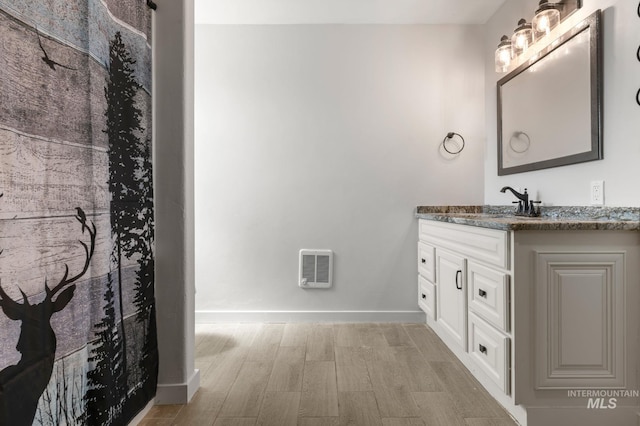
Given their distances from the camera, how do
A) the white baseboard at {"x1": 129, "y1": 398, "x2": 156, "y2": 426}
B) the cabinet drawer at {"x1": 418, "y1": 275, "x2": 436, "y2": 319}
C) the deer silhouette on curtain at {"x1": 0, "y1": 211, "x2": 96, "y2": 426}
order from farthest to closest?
the cabinet drawer at {"x1": 418, "y1": 275, "x2": 436, "y2": 319}
the white baseboard at {"x1": 129, "y1": 398, "x2": 156, "y2": 426}
the deer silhouette on curtain at {"x1": 0, "y1": 211, "x2": 96, "y2": 426}

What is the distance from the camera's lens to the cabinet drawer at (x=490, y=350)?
1471mm

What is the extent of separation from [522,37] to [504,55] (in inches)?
7.0

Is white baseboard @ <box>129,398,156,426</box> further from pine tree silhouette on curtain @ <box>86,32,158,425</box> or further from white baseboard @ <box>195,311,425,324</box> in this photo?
white baseboard @ <box>195,311,425,324</box>

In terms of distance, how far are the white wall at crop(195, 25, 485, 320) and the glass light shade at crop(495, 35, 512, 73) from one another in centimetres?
42

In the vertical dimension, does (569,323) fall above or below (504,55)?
below

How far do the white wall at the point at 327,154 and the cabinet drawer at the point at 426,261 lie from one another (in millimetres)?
126

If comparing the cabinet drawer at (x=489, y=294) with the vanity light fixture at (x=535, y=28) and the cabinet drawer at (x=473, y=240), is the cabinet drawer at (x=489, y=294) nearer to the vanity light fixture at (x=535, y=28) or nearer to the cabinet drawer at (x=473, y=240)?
the cabinet drawer at (x=473, y=240)

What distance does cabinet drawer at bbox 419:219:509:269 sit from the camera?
4.92 feet

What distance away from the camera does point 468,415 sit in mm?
1551

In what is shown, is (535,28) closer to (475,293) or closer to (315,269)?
(475,293)

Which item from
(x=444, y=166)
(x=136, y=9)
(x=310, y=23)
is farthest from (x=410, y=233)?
(x=136, y=9)

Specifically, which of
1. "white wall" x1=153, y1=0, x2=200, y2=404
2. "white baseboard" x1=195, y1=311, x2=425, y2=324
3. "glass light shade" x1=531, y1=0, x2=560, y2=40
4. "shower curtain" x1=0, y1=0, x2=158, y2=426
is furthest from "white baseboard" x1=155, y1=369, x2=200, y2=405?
"glass light shade" x1=531, y1=0, x2=560, y2=40

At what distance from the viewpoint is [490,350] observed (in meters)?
1.62

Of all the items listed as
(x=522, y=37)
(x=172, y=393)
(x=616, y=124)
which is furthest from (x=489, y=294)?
(x=522, y=37)
